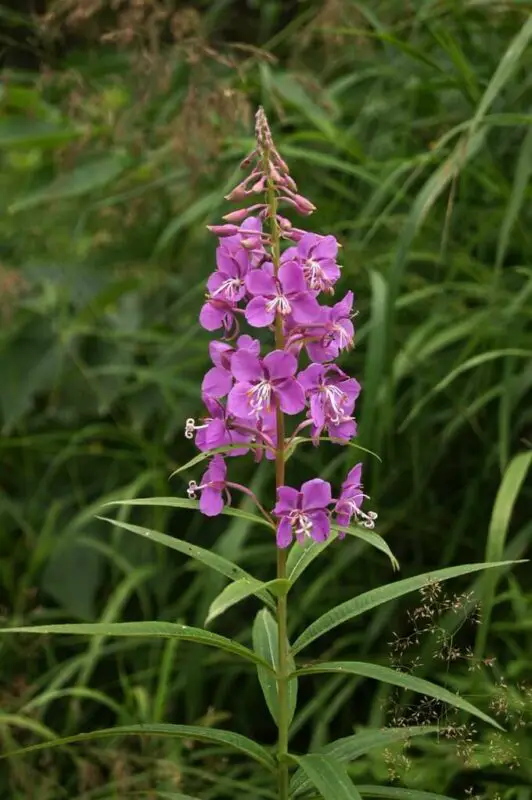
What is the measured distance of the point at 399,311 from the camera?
6.11ft

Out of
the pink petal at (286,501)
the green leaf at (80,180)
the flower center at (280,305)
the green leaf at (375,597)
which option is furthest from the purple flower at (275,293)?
the green leaf at (80,180)

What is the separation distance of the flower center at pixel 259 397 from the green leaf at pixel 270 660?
0.24 metres

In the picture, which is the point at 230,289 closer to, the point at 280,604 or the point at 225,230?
the point at 225,230

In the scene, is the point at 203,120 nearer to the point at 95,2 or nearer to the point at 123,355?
the point at 95,2

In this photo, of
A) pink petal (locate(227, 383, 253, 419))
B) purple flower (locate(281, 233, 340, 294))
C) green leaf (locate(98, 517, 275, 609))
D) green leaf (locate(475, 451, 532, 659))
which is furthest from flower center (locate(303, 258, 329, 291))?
green leaf (locate(475, 451, 532, 659))

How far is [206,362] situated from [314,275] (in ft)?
3.47

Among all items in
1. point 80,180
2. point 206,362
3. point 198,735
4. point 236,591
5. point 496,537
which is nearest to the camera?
point 236,591

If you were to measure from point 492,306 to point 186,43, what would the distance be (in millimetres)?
680

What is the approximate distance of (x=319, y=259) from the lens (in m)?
0.92

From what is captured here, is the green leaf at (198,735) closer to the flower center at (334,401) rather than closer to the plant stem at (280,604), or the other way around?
the plant stem at (280,604)

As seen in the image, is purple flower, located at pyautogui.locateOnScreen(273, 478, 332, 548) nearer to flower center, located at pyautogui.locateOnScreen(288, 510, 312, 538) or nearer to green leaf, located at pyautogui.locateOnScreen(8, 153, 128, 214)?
flower center, located at pyautogui.locateOnScreen(288, 510, 312, 538)

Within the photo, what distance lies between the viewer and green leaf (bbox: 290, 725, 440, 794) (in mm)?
963

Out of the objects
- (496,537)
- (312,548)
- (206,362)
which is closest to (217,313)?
(312,548)

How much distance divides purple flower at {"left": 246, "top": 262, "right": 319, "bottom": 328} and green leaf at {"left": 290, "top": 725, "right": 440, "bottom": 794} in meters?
0.37
